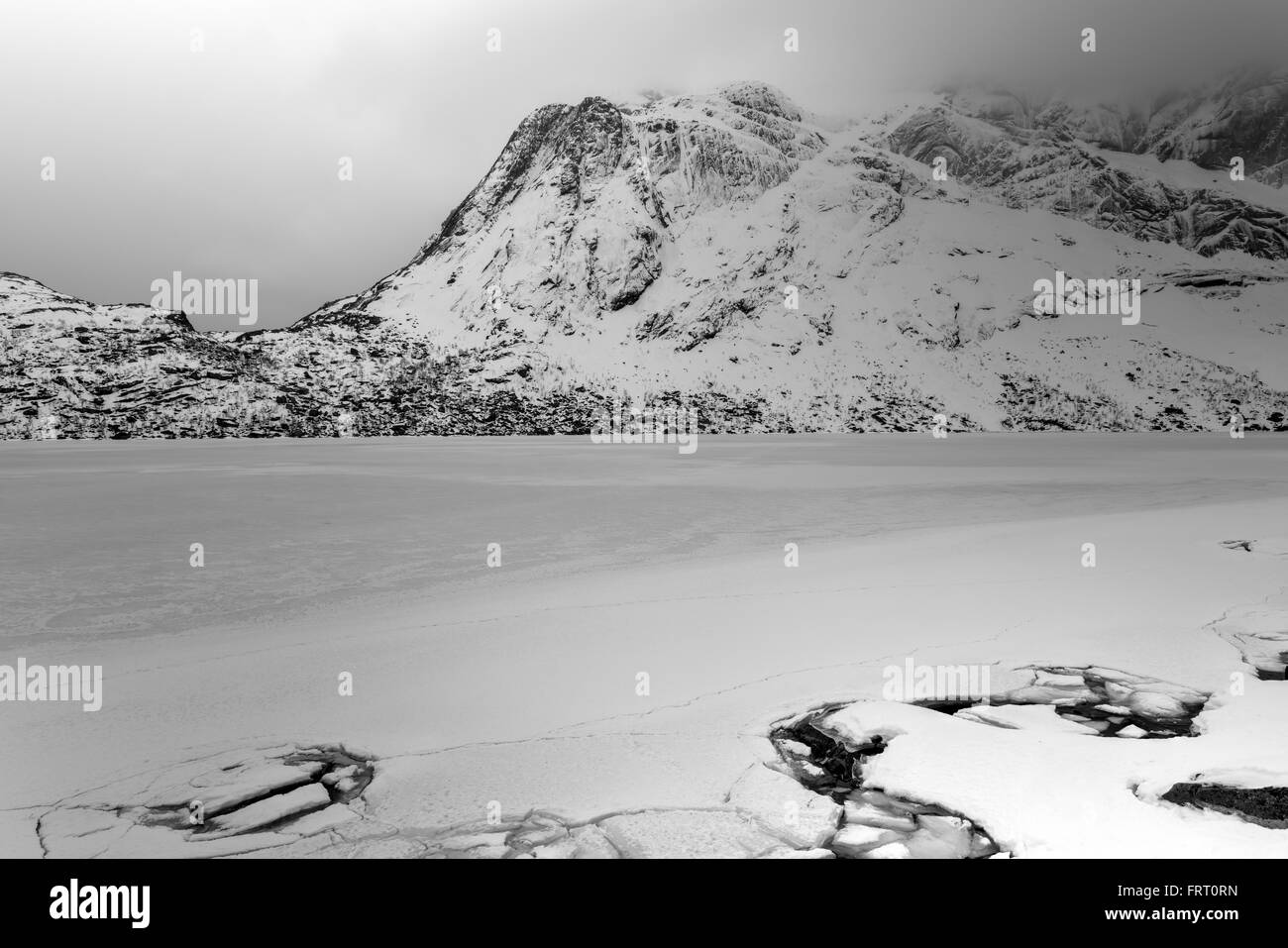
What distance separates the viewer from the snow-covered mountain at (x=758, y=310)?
Result: 380ft

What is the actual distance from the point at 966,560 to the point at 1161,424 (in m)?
126

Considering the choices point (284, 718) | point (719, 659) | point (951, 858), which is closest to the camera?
point (951, 858)

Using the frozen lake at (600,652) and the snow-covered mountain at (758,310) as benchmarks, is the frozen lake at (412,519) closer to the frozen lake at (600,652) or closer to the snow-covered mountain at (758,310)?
the frozen lake at (600,652)

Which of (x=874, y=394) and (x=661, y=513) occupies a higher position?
(x=874, y=394)

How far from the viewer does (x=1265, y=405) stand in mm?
117188

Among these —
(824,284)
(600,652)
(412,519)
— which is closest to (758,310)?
(824,284)


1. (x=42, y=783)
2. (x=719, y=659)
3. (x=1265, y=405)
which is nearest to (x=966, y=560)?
(x=719, y=659)

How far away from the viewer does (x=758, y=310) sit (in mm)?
148750

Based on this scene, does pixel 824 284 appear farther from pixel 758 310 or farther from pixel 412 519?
pixel 412 519

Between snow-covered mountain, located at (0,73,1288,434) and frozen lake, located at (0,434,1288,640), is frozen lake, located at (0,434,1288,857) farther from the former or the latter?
snow-covered mountain, located at (0,73,1288,434)

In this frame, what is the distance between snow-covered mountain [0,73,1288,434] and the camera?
380ft

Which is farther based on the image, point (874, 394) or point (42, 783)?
point (874, 394)

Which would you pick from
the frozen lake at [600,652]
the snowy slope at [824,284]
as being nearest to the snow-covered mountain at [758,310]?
the snowy slope at [824,284]
